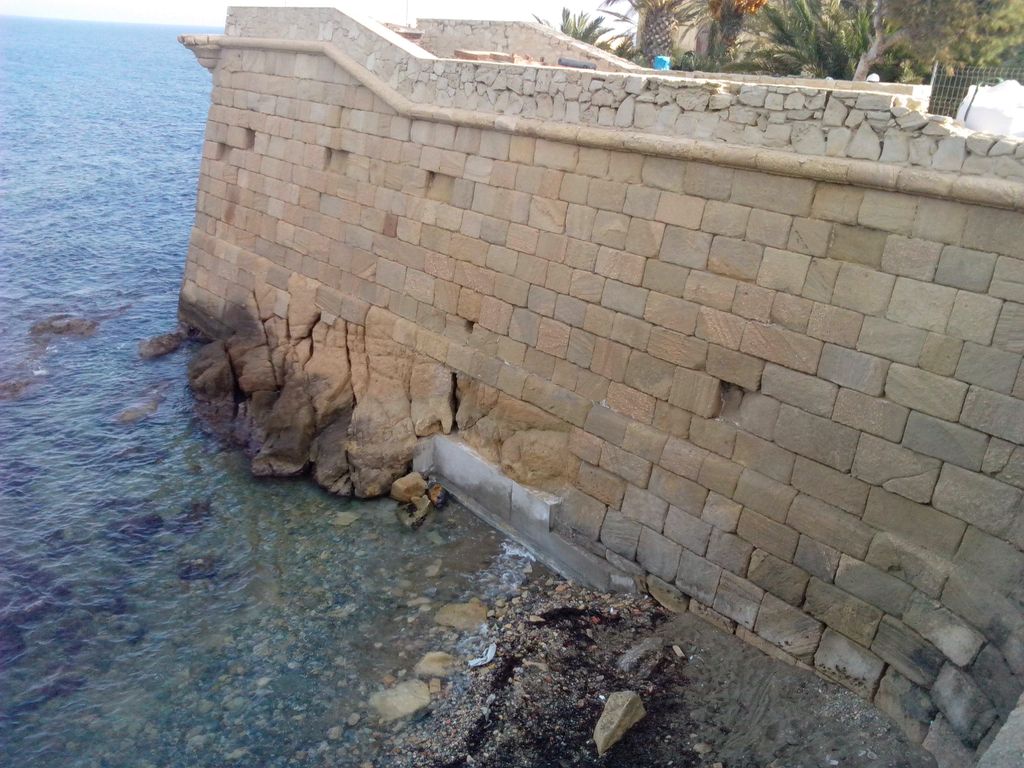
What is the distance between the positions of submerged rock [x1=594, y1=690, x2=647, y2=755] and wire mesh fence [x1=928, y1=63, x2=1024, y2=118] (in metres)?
6.52

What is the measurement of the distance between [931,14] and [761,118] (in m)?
7.53

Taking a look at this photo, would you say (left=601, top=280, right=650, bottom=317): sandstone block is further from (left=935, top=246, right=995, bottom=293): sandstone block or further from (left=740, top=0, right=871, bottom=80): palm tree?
(left=740, top=0, right=871, bottom=80): palm tree

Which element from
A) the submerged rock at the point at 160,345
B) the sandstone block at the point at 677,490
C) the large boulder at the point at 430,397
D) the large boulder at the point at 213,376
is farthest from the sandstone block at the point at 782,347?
the submerged rock at the point at 160,345

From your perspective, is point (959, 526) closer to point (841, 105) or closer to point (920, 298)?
point (920, 298)

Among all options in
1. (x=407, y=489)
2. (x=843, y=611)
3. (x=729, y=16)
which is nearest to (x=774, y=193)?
(x=843, y=611)

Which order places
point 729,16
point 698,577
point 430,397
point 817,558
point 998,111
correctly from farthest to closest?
point 729,16 → point 430,397 → point 698,577 → point 817,558 → point 998,111

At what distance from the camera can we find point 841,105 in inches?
248

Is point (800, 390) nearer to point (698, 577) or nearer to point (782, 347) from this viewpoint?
point (782, 347)

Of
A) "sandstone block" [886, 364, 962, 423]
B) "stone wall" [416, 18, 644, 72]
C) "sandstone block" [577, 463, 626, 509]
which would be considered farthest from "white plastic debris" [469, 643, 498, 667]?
"stone wall" [416, 18, 644, 72]

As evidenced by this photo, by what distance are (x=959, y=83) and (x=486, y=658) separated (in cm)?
816

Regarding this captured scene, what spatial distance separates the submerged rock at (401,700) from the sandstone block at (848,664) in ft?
10.9

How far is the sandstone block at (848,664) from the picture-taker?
660 centimetres

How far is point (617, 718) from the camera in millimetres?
6543

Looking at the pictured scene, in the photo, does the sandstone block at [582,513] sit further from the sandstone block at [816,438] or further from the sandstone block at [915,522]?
the sandstone block at [915,522]
